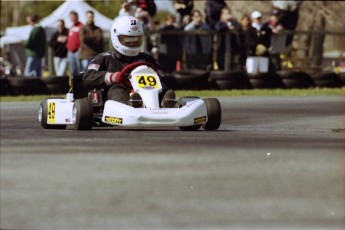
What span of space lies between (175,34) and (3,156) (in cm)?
1069

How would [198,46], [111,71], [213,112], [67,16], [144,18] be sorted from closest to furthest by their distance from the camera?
[213,112], [111,71], [144,18], [198,46], [67,16]

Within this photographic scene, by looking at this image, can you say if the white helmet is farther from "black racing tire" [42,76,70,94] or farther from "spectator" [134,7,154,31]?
"spectator" [134,7,154,31]

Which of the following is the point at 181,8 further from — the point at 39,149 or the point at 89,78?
the point at 39,149

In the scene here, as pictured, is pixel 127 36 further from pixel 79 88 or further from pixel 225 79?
pixel 225 79

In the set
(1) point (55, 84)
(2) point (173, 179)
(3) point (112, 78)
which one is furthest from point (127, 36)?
(1) point (55, 84)

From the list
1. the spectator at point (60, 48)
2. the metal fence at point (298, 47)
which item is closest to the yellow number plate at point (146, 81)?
the metal fence at point (298, 47)

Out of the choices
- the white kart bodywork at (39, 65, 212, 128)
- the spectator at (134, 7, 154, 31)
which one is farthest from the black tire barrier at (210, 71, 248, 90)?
the white kart bodywork at (39, 65, 212, 128)

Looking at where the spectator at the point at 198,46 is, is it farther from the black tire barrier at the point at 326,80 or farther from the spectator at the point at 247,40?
the black tire barrier at the point at 326,80

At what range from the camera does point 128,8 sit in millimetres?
16859

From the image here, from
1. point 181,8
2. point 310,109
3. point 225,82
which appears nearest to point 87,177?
point 310,109

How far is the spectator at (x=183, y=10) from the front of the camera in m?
18.6

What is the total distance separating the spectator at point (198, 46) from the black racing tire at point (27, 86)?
299cm

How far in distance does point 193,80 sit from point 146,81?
7.81m

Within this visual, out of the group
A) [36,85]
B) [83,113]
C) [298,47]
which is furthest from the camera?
[298,47]
